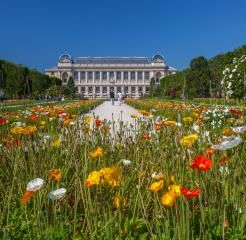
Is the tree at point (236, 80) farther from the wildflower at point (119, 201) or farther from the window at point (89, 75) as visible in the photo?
the window at point (89, 75)

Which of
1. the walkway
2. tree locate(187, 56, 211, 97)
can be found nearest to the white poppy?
the walkway

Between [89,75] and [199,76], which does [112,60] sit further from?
[199,76]

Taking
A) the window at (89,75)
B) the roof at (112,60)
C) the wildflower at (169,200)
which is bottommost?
the wildflower at (169,200)

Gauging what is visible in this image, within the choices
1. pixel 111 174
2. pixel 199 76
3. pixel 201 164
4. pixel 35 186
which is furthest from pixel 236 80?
pixel 199 76

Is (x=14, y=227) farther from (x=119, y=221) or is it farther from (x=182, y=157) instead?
(x=182, y=157)

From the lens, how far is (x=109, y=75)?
11506 centimetres

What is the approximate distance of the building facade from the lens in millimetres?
112375

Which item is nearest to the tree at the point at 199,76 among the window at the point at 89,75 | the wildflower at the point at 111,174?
the wildflower at the point at 111,174

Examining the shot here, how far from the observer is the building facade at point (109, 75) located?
112375 millimetres

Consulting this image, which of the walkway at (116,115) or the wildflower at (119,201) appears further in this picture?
the walkway at (116,115)

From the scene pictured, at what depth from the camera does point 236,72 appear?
11.7 meters

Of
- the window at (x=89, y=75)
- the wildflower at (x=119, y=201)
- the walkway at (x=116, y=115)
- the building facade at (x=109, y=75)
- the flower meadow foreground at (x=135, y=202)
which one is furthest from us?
the window at (x=89, y=75)

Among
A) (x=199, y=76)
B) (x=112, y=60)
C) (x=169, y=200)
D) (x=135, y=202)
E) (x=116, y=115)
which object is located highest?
(x=112, y=60)

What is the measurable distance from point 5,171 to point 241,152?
5.70ft
